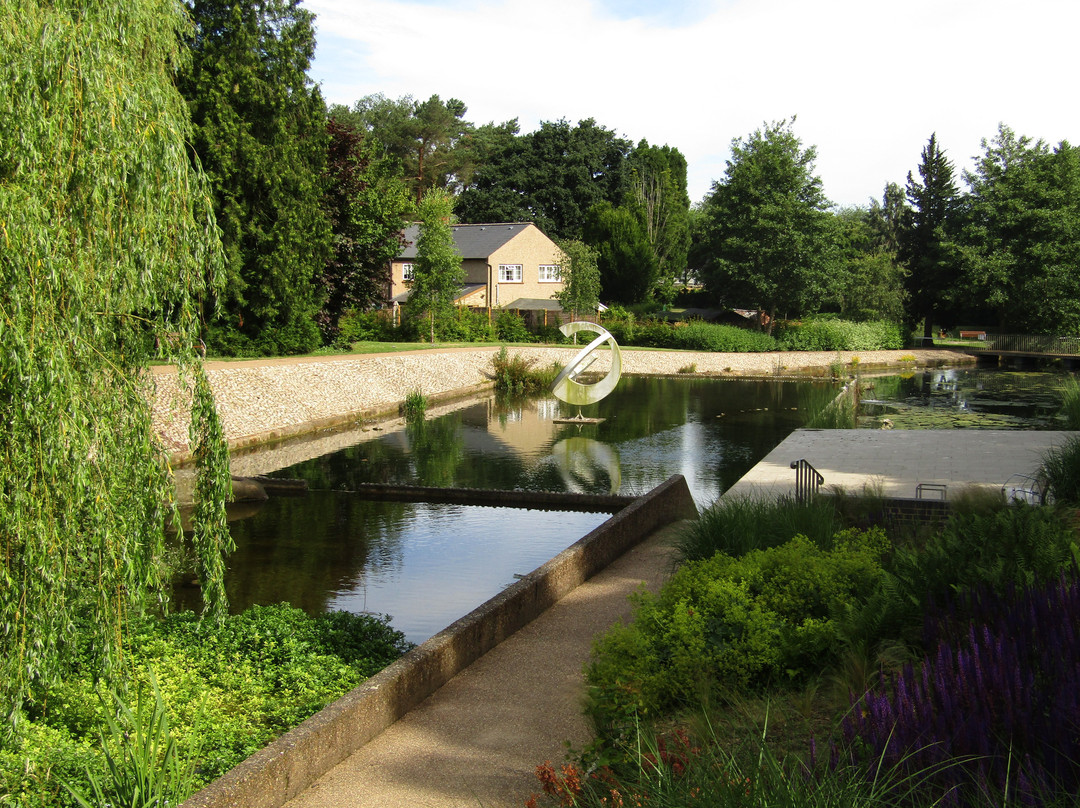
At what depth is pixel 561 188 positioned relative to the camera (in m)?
64.5

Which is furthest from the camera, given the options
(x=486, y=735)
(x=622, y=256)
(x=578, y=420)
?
(x=622, y=256)

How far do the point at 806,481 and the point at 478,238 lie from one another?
1722 inches

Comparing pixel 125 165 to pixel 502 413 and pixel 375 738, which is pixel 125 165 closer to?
pixel 375 738

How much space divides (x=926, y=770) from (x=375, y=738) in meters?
3.50

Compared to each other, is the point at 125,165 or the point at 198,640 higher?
the point at 125,165

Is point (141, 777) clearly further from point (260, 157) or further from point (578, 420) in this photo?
point (260, 157)

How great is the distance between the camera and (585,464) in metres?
19.9

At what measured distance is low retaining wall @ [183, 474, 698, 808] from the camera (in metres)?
4.84

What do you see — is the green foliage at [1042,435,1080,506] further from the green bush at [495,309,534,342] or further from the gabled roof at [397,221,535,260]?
the gabled roof at [397,221,535,260]

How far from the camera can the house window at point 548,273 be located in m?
55.9

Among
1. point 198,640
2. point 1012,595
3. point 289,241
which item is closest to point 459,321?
point 289,241

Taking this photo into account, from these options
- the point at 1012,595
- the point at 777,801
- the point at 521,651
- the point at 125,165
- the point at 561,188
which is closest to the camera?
the point at 777,801

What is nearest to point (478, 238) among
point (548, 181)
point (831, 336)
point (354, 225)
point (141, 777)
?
point (548, 181)

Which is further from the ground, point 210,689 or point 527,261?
point 527,261
